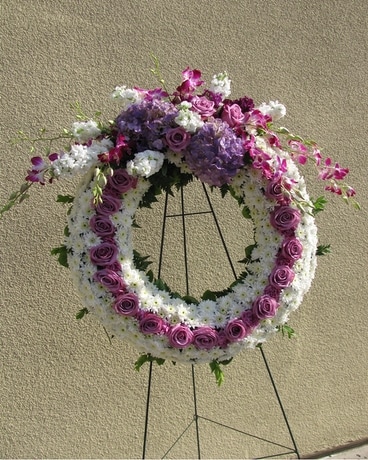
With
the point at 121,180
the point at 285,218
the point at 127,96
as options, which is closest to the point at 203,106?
the point at 127,96

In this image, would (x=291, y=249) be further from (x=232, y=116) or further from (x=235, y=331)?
(x=232, y=116)

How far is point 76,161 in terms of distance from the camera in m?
1.71

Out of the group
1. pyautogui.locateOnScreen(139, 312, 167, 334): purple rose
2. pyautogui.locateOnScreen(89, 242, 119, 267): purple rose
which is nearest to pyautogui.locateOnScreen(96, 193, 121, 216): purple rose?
pyautogui.locateOnScreen(89, 242, 119, 267): purple rose

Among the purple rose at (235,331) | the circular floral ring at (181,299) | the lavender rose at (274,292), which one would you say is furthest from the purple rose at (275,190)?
the purple rose at (235,331)

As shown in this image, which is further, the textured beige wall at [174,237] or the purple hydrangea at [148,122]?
the textured beige wall at [174,237]

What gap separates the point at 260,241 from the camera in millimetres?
1928

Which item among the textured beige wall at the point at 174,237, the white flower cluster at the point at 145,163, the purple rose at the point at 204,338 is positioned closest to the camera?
the white flower cluster at the point at 145,163

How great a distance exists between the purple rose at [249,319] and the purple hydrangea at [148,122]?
0.63 m

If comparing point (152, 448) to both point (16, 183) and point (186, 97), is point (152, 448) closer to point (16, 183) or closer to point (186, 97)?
point (16, 183)

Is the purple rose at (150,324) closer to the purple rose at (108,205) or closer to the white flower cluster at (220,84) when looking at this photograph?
the purple rose at (108,205)

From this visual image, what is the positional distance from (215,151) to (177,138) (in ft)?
0.42

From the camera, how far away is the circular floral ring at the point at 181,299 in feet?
5.82

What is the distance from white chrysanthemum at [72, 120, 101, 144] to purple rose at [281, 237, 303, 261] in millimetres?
742

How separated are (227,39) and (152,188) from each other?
48.9 inches
